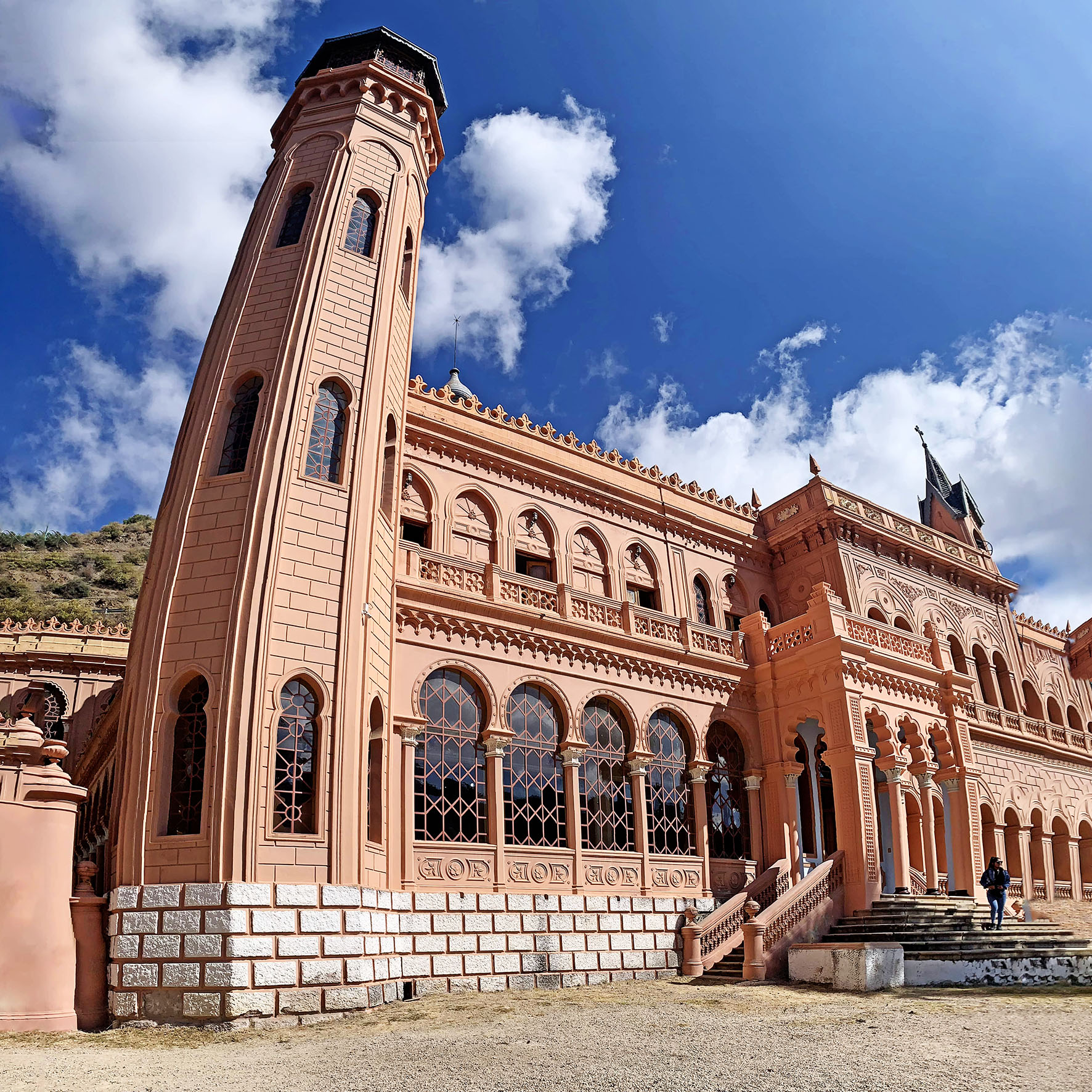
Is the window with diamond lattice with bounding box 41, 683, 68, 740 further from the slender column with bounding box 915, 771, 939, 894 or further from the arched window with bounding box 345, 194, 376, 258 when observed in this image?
the slender column with bounding box 915, 771, 939, 894

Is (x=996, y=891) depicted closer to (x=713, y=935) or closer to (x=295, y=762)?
(x=713, y=935)

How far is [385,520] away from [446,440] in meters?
4.08

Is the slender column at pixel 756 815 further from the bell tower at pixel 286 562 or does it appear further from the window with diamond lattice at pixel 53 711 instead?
the window with diamond lattice at pixel 53 711

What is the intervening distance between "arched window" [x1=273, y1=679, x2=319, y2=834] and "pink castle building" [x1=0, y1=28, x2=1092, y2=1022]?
0.05 meters

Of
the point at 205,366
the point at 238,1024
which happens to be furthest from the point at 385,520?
the point at 238,1024

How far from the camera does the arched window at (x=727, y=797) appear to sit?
63.8 feet

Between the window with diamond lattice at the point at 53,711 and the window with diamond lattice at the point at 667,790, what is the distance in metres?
15.5

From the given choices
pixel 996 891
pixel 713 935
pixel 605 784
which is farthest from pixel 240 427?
pixel 996 891

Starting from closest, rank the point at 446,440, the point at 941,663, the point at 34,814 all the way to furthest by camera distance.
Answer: the point at 34,814, the point at 446,440, the point at 941,663

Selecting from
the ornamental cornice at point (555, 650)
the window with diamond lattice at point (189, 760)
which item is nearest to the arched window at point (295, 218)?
the ornamental cornice at point (555, 650)

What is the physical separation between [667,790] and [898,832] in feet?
15.7

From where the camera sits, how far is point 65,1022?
11.4m

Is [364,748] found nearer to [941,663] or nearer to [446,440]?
[446,440]

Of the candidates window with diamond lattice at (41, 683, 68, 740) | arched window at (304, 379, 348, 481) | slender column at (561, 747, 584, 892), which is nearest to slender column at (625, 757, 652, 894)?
slender column at (561, 747, 584, 892)
